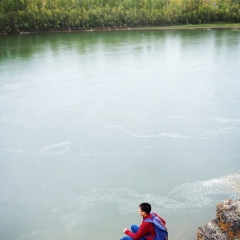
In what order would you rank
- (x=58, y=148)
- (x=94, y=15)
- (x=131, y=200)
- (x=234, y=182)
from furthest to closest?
(x=94, y=15)
(x=58, y=148)
(x=234, y=182)
(x=131, y=200)

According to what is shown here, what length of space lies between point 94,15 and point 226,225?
5839 cm

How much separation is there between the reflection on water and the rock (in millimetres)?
2223

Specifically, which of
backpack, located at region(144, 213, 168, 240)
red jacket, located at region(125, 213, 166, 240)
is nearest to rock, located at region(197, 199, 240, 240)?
backpack, located at region(144, 213, 168, 240)

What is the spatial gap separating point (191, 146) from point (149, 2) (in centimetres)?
6030

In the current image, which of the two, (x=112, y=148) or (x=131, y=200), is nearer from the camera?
(x=131, y=200)

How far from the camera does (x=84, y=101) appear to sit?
17.9 m

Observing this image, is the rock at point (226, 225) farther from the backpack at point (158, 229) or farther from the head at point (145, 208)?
the head at point (145, 208)

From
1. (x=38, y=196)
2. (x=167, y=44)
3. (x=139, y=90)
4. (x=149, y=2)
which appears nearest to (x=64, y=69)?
(x=139, y=90)

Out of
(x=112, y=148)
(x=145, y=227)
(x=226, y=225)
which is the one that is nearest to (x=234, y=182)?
(x=112, y=148)

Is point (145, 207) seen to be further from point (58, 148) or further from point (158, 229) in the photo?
point (58, 148)

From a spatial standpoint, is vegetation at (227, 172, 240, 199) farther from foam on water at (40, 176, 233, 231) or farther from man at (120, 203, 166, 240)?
man at (120, 203, 166, 240)

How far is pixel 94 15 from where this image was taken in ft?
198

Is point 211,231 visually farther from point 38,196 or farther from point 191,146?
point 191,146

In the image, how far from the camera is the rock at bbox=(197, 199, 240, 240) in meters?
5.33
